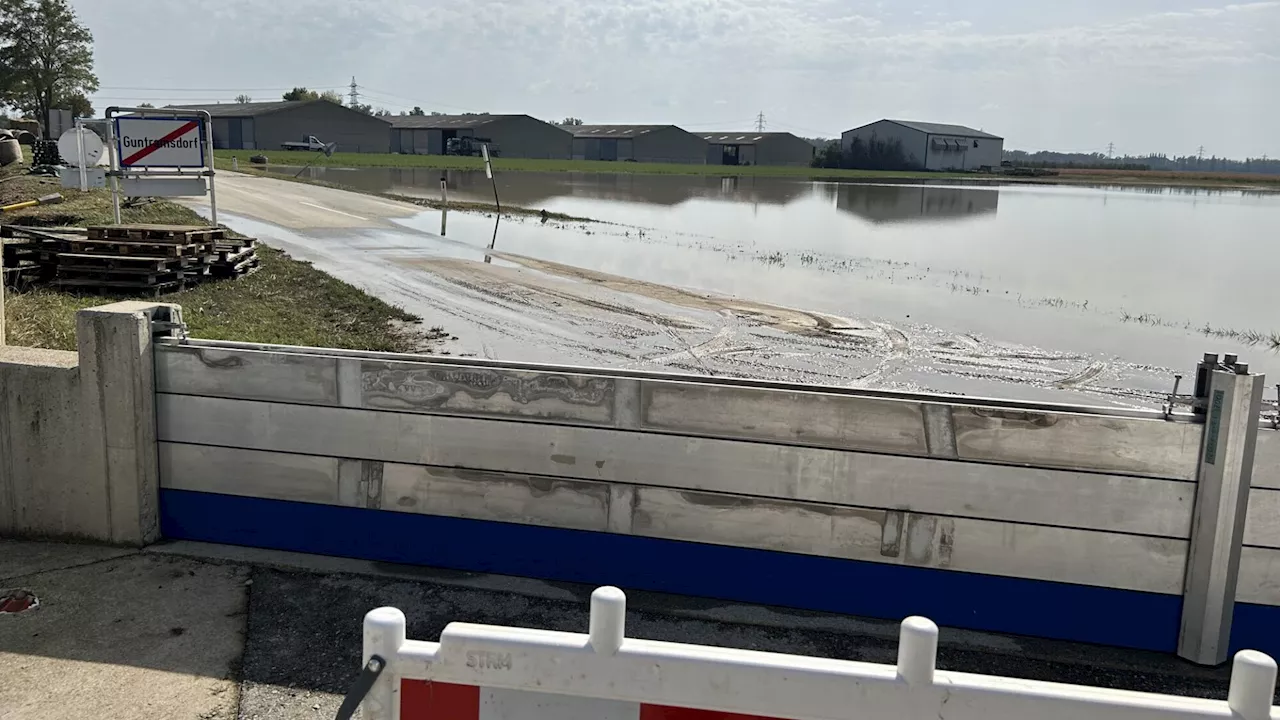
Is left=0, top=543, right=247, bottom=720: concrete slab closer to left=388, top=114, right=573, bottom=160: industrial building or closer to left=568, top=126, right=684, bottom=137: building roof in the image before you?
left=388, top=114, right=573, bottom=160: industrial building

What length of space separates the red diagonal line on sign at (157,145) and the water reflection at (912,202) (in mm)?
33907

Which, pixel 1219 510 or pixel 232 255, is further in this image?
pixel 232 255

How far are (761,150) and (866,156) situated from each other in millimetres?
14091

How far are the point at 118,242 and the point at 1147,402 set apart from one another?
14043 mm

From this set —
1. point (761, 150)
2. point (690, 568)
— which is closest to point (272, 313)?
point (690, 568)

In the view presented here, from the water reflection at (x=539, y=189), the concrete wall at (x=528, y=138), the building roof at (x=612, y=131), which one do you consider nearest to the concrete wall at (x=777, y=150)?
the building roof at (x=612, y=131)

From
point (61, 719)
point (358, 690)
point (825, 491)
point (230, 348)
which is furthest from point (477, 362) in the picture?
point (358, 690)

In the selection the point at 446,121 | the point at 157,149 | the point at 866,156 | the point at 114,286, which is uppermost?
the point at 446,121

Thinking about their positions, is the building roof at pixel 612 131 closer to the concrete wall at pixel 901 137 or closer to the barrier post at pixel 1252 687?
the concrete wall at pixel 901 137

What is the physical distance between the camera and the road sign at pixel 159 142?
642 inches

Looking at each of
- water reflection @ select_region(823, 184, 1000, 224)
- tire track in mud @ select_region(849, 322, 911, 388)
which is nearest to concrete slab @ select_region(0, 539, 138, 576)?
tire track in mud @ select_region(849, 322, 911, 388)

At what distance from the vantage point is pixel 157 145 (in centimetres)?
1650

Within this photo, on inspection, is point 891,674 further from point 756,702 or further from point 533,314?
point 533,314

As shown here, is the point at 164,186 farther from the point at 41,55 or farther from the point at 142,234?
the point at 41,55
